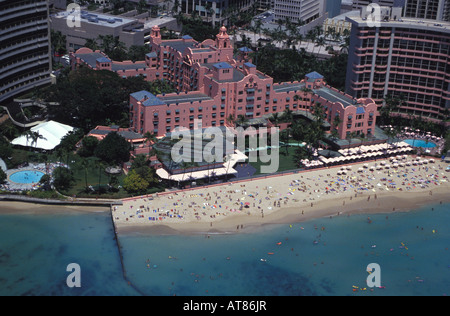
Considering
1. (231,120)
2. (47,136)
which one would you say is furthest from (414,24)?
(47,136)

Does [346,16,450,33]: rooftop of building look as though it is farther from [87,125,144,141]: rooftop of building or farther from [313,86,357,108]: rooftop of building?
[87,125,144,141]: rooftop of building

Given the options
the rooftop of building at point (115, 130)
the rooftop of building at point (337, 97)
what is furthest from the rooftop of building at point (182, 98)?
the rooftop of building at point (337, 97)

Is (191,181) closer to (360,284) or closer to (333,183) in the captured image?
(333,183)

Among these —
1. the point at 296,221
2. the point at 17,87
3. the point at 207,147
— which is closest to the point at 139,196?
the point at 207,147

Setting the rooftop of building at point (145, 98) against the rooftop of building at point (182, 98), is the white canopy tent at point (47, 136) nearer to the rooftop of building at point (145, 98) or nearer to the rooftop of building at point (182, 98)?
the rooftop of building at point (145, 98)

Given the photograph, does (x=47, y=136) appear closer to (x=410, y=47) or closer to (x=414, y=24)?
(x=410, y=47)

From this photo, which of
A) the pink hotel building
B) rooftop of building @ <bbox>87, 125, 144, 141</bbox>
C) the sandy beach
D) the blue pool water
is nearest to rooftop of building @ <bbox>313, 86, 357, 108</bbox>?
the pink hotel building

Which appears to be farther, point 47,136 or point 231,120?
point 231,120
